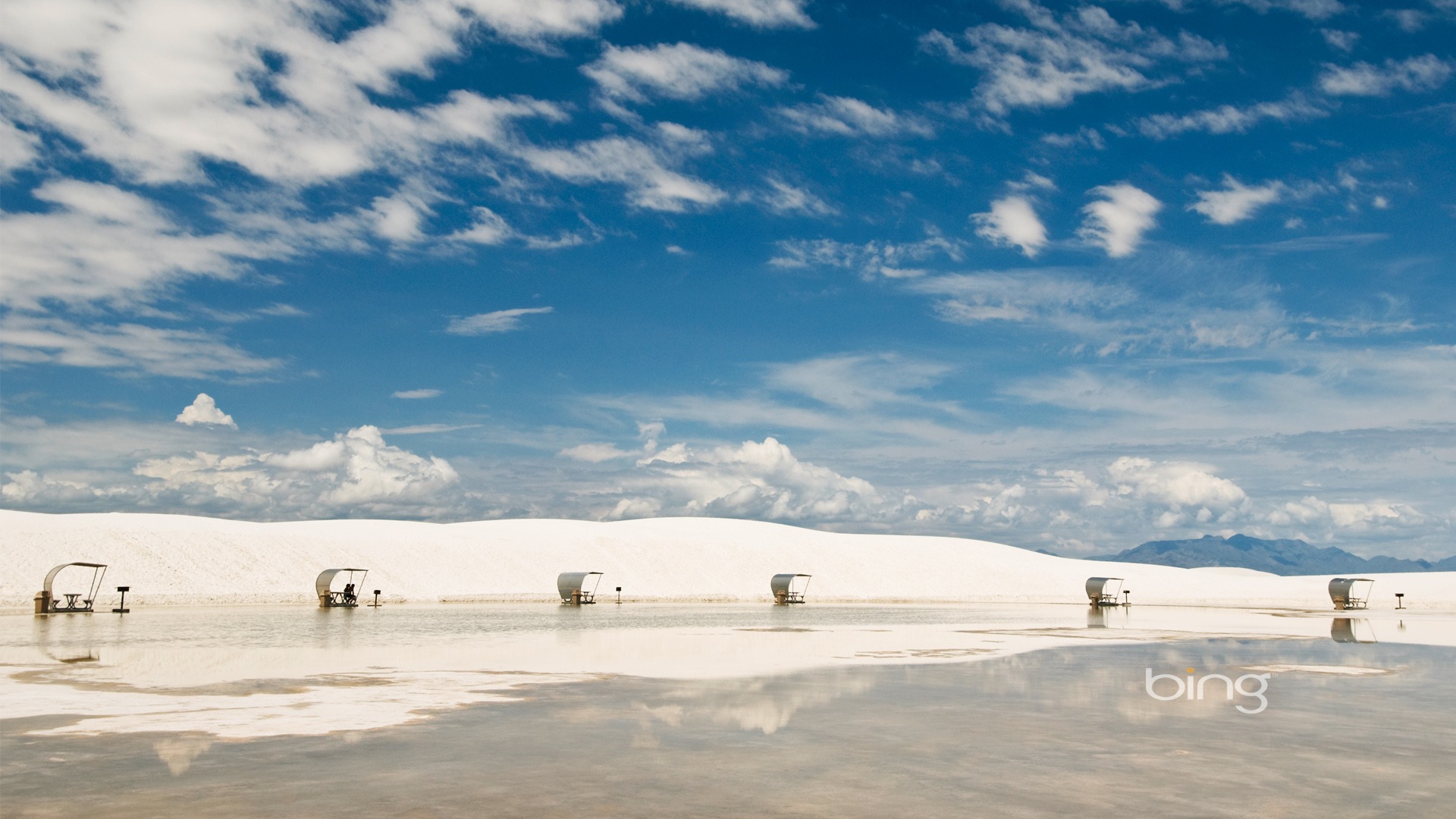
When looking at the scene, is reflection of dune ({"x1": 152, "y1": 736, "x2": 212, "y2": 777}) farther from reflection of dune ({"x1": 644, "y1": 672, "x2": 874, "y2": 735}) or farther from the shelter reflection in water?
the shelter reflection in water

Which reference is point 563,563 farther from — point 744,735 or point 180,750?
point 180,750

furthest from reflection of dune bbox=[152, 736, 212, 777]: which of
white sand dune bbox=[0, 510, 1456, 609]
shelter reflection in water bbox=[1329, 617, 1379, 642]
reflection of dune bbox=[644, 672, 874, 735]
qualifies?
white sand dune bbox=[0, 510, 1456, 609]

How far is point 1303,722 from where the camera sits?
15.3 m

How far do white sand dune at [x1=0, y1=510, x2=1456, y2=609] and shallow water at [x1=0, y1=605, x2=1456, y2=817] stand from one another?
46360 millimetres

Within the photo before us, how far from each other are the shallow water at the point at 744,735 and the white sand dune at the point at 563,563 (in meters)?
46.4

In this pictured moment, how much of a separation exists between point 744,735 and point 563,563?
88.3 m

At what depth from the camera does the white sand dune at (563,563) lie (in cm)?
7456

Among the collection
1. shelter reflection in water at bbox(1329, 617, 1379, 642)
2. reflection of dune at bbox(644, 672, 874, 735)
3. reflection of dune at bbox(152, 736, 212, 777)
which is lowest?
shelter reflection in water at bbox(1329, 617, 1379, 642)

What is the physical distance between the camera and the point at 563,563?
329 feet

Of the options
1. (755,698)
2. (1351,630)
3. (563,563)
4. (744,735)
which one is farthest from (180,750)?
(563,563)

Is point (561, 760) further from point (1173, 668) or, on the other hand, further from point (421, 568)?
point (421, 568)

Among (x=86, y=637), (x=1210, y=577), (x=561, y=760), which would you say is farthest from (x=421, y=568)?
(x=1210, y=577)

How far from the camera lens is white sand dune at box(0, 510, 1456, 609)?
74562 millimetres

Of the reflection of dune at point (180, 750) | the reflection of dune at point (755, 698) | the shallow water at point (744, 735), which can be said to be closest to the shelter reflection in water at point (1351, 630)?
the shallow water at point (744, 735)
